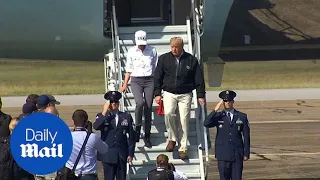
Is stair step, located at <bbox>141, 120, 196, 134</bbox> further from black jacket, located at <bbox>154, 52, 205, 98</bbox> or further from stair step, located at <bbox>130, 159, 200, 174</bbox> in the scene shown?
black jacket, located at <bbox>154, 52, 205, 98</bbox>

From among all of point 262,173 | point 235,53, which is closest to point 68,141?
point 262,173

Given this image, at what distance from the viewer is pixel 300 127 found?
2077 centimetres

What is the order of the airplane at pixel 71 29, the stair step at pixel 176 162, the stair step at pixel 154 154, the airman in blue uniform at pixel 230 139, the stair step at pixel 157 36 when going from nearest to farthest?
the airman in blue uniform at pixel 230 139
the stair step at pixel 176 162
the stair step at pixel 154 154
the airplane at pixel 71 29
the stair step at pixel 157 36

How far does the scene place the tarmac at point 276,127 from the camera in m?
14.4

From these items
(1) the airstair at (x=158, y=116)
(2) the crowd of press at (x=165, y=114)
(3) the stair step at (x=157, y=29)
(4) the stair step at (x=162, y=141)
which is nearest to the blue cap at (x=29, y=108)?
(2) the crowd of press at (x=165, y=114)

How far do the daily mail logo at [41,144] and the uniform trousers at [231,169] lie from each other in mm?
4210

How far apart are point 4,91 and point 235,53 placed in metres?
19.4

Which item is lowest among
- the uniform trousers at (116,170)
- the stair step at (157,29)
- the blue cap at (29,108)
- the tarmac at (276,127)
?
the tarmac at (276,127)

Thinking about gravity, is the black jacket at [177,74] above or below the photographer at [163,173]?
above

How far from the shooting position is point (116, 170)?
10109 millimetres

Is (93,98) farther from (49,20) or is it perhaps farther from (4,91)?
(49,20)

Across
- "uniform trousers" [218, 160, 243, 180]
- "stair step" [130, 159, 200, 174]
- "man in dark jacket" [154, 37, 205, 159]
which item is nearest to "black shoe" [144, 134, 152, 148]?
"stair step" [130, 159, 200, 174]

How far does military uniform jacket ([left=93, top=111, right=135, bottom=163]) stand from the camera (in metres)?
9.98

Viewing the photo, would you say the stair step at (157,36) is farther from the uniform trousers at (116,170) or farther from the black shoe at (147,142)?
the uniform trousers at (116,170)
